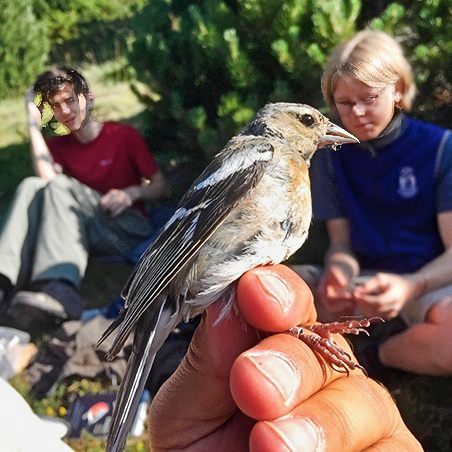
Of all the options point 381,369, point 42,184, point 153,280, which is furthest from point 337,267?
point 42,184

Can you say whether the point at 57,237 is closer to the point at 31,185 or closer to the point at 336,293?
the point at 31,185

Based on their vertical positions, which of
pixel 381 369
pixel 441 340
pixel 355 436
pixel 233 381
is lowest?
pixel 381 369

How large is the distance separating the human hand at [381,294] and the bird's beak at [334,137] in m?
0.79

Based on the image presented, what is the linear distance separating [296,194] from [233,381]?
1.37 feet

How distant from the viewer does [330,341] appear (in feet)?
4.66

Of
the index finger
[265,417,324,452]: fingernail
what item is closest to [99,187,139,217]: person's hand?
the index finger

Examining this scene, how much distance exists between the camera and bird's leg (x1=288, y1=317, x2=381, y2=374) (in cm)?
140

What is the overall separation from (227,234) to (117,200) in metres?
1.57

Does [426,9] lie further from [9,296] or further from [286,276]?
[9,296]

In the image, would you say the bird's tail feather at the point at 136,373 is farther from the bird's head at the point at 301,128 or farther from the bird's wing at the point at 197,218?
the bird's head at the point at 301,128

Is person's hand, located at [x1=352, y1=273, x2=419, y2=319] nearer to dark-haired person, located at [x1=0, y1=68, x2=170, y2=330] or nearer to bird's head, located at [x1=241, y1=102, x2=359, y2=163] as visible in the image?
bird's head, located at [x1=241, y1=102, x2=359, y2=163]

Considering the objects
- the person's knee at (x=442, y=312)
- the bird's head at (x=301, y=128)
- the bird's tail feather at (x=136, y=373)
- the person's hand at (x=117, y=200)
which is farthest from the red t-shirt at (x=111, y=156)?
the person's knee at (x=442, y=312)

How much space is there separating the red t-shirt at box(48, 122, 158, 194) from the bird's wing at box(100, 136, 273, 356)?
734 millimetres

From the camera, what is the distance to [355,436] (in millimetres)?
1313
